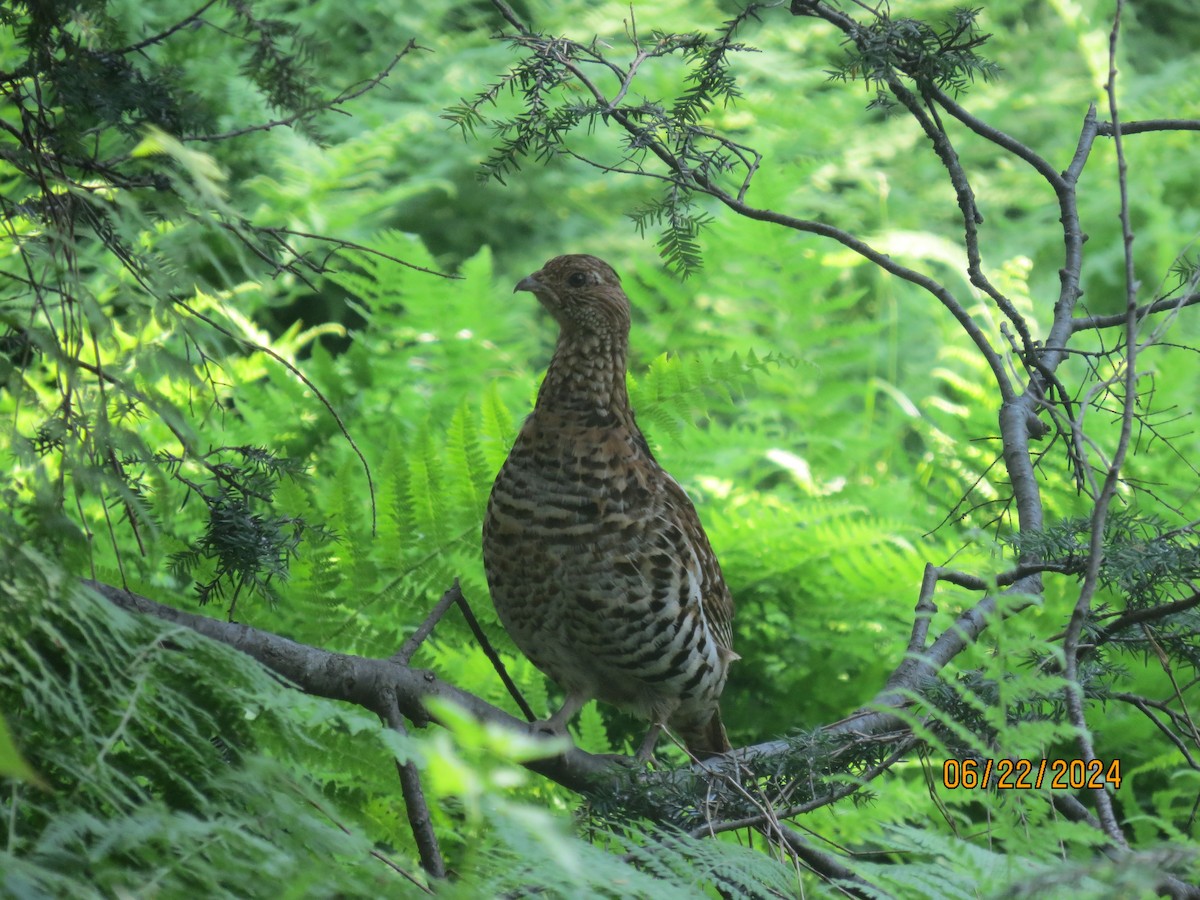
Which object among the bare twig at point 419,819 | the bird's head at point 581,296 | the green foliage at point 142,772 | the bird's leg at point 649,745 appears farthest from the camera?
the bird's head at point 581,296

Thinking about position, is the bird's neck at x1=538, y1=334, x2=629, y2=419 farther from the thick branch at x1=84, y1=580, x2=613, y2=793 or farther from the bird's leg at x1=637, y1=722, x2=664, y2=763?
the thick branch at x1=84, y1=580, x2=613, y2=793

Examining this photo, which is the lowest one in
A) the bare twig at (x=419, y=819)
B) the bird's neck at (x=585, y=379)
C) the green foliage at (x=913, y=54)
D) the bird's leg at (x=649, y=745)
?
the bird's leg at (x=649, y=745)

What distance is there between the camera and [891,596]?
13.7 ft

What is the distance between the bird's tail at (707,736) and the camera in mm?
3479

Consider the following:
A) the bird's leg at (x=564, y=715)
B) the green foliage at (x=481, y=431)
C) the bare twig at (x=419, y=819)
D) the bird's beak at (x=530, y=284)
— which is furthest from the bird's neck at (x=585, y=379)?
the bare twig at (x=419, y=819)

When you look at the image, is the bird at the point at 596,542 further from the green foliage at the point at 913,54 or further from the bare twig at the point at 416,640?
the green foliage at the point at 913,54

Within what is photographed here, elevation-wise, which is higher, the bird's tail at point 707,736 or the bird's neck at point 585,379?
the bird's neck at point 585,379

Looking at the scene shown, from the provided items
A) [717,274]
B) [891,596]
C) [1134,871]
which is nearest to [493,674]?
[891,596]

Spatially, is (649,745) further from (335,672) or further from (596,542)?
(335,672)

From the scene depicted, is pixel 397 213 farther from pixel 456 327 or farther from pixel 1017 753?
pixel 1017 753

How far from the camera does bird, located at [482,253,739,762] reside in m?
2.87

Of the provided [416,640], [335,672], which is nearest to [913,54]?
[416,640]

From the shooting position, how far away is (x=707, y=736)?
11.6 ft

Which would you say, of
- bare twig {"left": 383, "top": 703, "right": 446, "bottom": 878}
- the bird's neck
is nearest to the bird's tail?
the bird's neck
